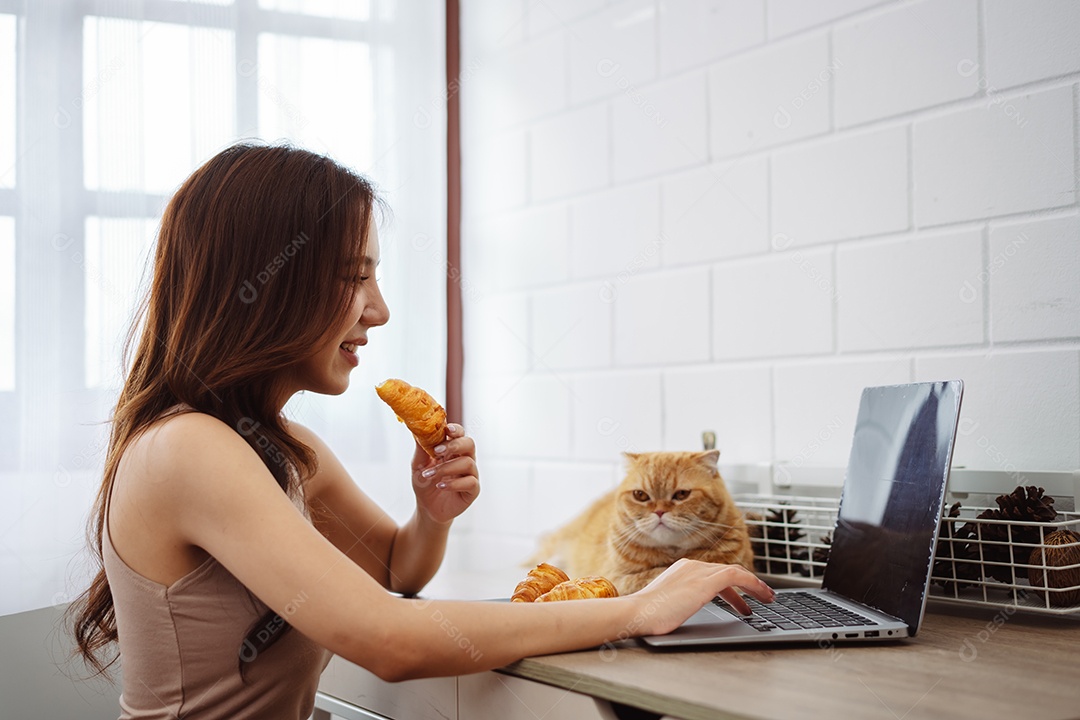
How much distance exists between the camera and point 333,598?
0.86 m

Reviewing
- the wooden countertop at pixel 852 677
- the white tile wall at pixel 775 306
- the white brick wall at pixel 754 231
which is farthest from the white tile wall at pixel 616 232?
the wooden countertop at pixel 852 677

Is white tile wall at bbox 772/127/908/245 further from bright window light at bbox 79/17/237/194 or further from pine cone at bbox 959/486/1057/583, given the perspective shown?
bright window light at bbox 79/17/237/194

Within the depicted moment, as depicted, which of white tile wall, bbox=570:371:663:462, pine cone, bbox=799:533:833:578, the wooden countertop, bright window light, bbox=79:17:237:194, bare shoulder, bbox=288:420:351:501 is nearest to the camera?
the wooden countertop

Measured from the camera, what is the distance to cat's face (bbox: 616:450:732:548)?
128 cm

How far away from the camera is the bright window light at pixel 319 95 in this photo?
6.15 ft

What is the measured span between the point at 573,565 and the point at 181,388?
0.80 m

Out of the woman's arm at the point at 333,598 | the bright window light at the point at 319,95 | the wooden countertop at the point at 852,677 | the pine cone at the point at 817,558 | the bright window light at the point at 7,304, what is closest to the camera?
the wooden countertop at the point at 852,677

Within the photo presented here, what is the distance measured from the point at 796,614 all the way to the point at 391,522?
660 millimetres

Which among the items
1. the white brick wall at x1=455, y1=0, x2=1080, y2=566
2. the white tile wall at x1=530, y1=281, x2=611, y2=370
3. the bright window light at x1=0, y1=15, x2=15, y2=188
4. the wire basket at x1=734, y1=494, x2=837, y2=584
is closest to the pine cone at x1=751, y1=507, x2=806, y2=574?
the wire basket at x1=734, y1=494, x2=837, y2=584

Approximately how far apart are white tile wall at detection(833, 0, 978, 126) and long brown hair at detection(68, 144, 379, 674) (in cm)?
81

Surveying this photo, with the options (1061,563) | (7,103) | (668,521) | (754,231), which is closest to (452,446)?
(668,521)

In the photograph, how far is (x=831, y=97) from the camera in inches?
57.3

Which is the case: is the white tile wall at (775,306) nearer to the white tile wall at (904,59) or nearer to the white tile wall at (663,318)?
the white tile wall at (663,318)

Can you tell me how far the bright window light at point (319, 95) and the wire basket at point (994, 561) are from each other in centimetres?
123
